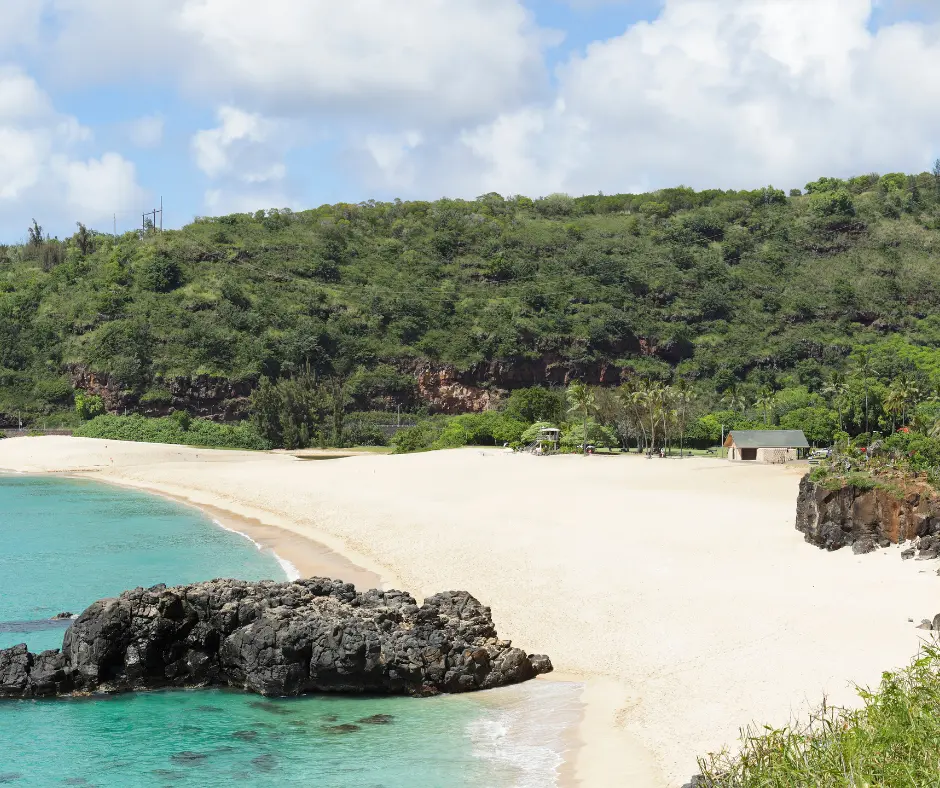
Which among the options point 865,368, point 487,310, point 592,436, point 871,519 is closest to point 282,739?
point 871,519

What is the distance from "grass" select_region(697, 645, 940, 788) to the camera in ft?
31.3

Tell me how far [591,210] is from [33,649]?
14349cm

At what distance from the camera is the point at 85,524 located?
143 ft

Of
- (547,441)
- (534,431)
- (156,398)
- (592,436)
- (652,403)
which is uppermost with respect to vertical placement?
(156,398)

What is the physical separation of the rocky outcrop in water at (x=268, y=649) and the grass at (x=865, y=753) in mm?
8086

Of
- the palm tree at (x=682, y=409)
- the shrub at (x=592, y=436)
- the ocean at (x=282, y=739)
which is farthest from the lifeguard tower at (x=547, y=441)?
the ocean at (x=282, y=739)

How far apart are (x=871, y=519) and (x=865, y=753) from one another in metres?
16.3

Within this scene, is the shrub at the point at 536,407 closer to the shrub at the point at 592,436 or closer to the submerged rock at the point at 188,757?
the shrub at the point at 592,436

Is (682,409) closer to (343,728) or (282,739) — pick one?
(343,728)

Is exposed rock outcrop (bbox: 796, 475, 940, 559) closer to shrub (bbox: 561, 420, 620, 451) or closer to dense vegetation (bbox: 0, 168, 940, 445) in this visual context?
shrub (bbox: 561, 420, 620, 451)

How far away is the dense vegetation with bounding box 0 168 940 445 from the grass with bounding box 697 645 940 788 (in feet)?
208

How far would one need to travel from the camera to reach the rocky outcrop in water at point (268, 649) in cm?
1933

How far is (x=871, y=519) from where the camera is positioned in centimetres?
2512

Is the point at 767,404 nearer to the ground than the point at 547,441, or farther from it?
farther from it
